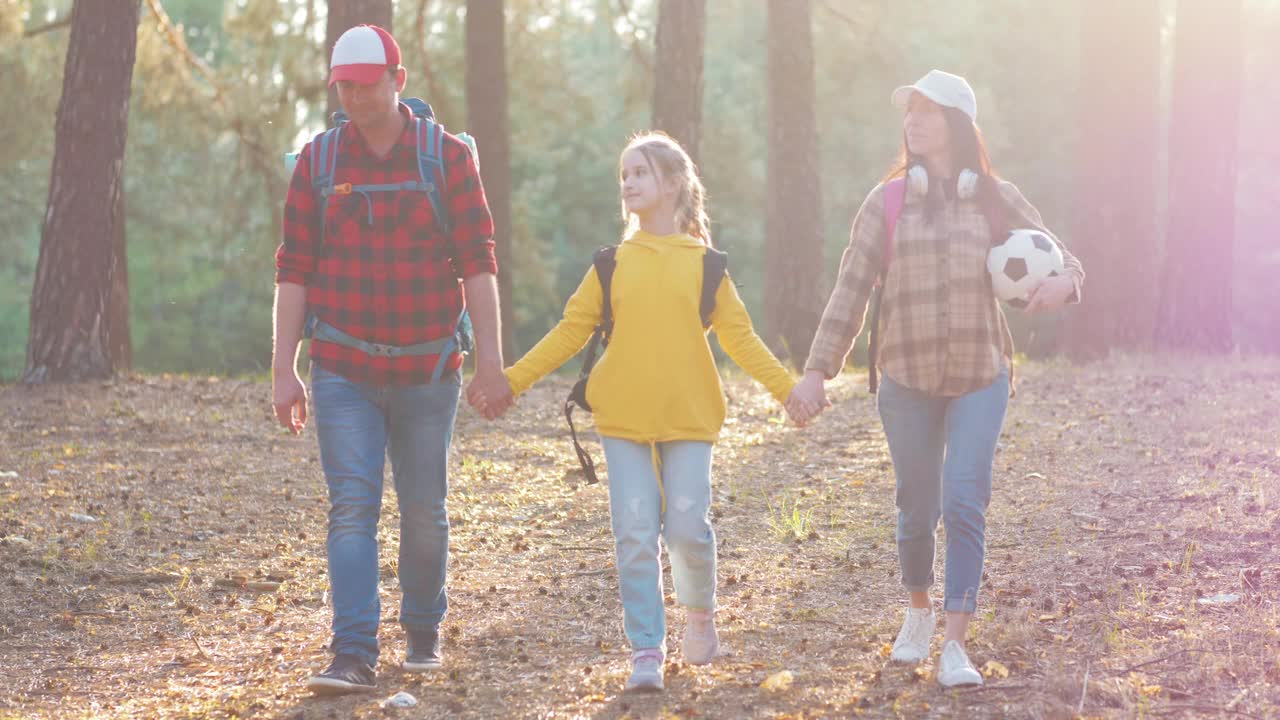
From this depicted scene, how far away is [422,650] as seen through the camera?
552 cm

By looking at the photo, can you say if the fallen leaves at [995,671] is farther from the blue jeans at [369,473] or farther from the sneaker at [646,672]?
the blue jeans at [369,473]

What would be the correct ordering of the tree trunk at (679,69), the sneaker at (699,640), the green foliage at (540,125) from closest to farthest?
the sneaker at (699,640) < the tree trunk at (679,69) < the green foliage at (540,125)

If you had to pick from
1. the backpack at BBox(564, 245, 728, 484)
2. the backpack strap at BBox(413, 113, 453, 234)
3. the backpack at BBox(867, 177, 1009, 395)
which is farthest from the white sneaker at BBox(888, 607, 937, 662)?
the backpack strap at BBox(413, 113, 453, 234)

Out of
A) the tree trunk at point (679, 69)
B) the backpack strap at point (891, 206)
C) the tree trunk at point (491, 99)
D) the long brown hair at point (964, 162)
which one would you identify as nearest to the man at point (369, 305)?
the backpack strap at point (891, 206)

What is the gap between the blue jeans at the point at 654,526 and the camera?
5117 mm

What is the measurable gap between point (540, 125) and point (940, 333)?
20.5 metres

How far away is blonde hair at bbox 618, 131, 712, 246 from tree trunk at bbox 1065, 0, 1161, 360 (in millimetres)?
11099

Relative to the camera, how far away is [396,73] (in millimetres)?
5184

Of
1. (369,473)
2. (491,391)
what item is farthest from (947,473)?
(369,473)

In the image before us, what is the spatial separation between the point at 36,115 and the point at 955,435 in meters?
17.6

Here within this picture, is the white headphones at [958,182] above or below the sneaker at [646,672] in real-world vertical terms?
above

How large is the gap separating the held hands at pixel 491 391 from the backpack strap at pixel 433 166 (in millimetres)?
498

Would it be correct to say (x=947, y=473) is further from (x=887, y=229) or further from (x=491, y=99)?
(x=491, y=99)

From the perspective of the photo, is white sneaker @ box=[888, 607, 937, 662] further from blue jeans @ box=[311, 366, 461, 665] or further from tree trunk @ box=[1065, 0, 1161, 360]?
tree trunk @ box=[1065, 0, 1161, 360]
